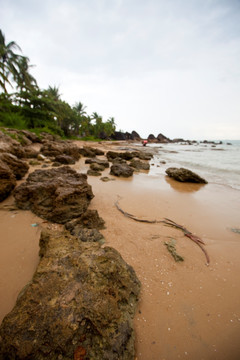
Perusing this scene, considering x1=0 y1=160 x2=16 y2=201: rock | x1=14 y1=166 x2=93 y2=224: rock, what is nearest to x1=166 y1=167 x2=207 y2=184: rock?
x1=14 y1=166 x2=93 y2=224: rock

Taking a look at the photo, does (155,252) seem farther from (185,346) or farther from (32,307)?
(32,307)

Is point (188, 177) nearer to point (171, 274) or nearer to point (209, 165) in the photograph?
point (171, 274)

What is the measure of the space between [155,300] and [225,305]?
0.67 m

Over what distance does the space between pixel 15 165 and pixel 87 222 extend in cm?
321

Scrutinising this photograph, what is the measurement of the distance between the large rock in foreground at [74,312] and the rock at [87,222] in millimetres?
826

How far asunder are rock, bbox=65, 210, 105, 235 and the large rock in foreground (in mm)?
826

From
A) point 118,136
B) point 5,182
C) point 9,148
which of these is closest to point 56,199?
point 5,182

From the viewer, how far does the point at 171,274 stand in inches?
66.6

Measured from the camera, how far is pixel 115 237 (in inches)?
87.7

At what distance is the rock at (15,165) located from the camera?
3967 mm

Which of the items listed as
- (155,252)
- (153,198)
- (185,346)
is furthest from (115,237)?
(153,198)

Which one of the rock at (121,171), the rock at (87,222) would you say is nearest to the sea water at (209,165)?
the rock at (121,171)

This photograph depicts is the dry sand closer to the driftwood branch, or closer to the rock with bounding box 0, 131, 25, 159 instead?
the driftwood branch

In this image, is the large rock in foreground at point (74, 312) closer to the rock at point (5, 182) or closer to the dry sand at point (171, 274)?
the dry sand at point (171, 274)
